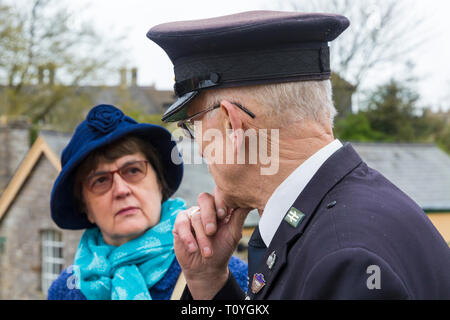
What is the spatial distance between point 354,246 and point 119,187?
1792 mm

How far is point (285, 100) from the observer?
5.11 ft

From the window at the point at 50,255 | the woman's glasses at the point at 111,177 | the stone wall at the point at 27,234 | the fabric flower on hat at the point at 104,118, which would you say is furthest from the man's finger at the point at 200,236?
the window at the point at 50,255

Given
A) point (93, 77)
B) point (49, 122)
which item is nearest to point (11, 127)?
point (93, 77)

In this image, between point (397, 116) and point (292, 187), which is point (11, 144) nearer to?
point (292, 187)

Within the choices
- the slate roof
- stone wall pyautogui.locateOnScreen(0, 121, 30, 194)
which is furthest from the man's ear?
stone wall pyautogui.locateOnScreen(0, 121, 30, 194)

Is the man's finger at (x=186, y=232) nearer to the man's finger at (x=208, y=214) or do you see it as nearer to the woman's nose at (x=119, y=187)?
the man's finger at (x=208, y=214)

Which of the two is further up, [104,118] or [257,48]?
[257,48]

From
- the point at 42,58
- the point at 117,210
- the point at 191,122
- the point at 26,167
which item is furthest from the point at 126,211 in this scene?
the point at 42,58

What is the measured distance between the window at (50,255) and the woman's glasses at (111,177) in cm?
1004
